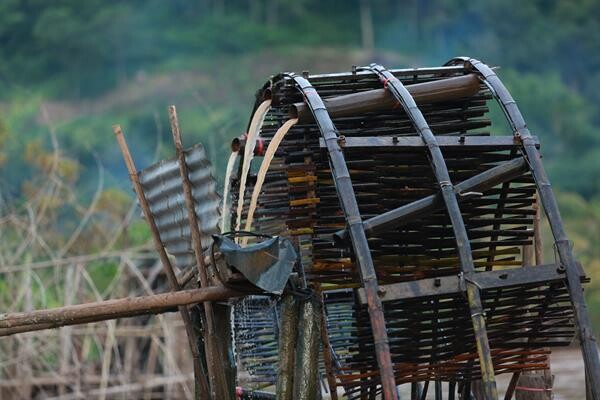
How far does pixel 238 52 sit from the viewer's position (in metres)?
54.0

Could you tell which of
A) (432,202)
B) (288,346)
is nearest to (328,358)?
(288,346)

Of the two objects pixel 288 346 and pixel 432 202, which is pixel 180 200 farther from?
pixel 432 202

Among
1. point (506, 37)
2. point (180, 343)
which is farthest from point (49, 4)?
point (180, 343)

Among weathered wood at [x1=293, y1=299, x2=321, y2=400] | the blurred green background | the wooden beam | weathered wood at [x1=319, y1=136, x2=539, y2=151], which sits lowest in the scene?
weathered wood at [x1=293, y1=299, x2=321, y2=400]

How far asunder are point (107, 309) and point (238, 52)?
4735 cm

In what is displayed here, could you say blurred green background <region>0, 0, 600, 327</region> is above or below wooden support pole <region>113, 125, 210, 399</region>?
above

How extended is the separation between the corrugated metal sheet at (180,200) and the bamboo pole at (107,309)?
0.89 meters

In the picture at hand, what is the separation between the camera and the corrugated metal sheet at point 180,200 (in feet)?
26.0

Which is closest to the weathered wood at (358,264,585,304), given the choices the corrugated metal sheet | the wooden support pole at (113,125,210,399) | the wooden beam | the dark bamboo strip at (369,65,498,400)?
the dark bamboo strip at (369,65,498,400)

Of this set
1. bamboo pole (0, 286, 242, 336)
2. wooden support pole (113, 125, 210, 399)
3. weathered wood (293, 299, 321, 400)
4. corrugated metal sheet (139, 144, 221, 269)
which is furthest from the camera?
wooden support pole (113, 125, 210, 399)

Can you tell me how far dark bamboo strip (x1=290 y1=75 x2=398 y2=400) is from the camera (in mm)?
6477

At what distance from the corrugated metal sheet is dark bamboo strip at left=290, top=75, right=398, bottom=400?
94 cm

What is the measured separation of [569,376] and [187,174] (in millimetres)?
9343

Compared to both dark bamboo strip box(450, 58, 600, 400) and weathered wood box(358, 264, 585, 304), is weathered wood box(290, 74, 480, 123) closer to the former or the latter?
dark bamboo strip box(450, 58, 600, 400)
